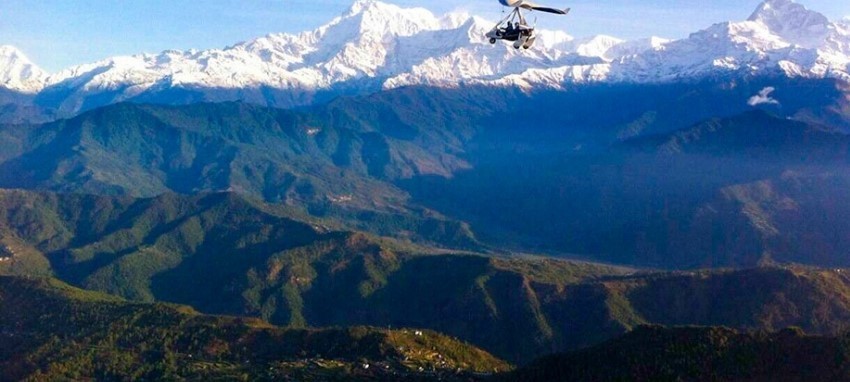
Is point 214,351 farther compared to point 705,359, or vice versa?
point 214,351

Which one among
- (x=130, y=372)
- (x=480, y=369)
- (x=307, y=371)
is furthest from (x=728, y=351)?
(x=130, y=372)

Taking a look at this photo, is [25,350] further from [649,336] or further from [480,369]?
[649,336]

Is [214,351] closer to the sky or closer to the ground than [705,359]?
closer to the sky

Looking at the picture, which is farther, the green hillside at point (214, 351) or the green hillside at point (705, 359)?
the green hillside at point (214, 351)

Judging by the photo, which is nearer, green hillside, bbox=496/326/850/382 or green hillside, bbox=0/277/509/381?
green hillside, bbox=496/326/850/382
